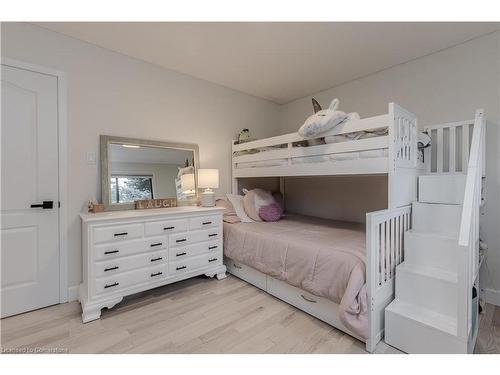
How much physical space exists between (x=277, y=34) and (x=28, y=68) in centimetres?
207

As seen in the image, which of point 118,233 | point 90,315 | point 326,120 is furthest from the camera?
point 326,120

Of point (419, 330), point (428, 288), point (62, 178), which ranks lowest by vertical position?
point (419, 330)

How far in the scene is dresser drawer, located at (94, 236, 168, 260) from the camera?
1.84 meters

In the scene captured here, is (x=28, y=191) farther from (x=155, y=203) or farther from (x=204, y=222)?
(x=204, y=222)

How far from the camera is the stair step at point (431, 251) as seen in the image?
5.15 feet

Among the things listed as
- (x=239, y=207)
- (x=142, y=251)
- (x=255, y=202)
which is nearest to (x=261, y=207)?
(x=255, y=202)

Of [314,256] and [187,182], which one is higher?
[187,182]

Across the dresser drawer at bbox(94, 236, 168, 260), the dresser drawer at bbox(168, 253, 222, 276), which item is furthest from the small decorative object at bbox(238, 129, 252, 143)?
the dresser drawer at bbox(94, 236, 168, 260)

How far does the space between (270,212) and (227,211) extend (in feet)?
1.73

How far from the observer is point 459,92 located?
2266mm

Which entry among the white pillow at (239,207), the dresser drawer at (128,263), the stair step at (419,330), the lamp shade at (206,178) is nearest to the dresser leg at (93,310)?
the dresser drawer at (128,263)

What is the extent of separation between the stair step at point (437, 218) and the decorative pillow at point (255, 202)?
155 centimetres

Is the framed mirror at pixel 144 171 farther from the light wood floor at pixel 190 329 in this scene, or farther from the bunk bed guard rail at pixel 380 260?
the bunk bed guard rail at pixel 380 260
